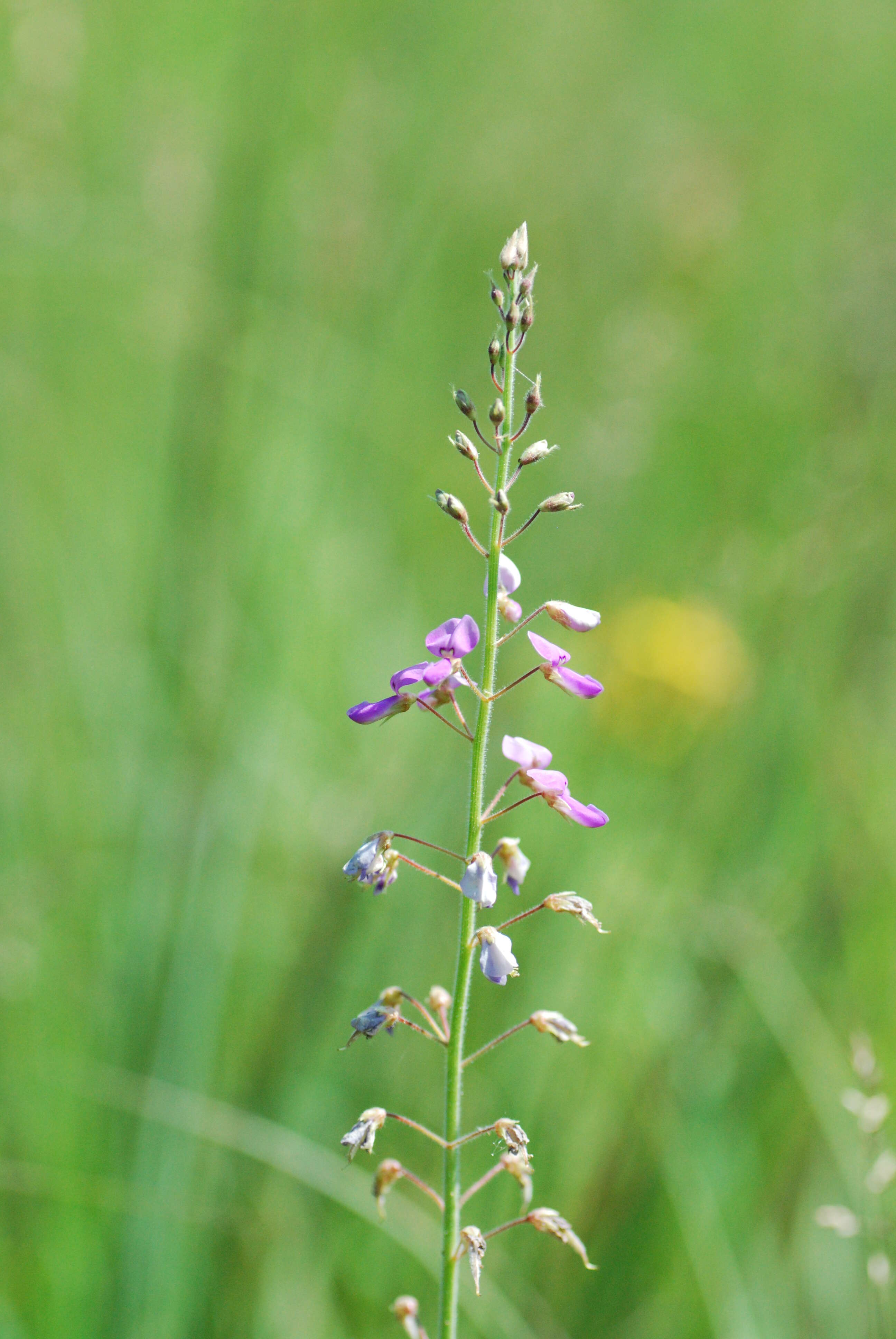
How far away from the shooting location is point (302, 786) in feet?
15.6

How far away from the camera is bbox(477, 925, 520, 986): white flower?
1.41 metres

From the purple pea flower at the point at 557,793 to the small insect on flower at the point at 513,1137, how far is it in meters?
0.43

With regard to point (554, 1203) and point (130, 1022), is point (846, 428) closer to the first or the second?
point (554, 1203)

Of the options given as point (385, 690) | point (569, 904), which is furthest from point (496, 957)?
point (385, 690)

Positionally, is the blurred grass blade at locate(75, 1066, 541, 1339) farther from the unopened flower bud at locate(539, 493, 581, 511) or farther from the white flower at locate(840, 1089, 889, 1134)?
the unopened flower bud at locate(539, 493, 581, 511)

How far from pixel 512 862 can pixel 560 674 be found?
0.29 meters

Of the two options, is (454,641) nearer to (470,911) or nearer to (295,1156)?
(470,911)

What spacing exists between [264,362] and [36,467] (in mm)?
1739

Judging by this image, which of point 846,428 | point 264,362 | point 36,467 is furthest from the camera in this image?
point 36,467

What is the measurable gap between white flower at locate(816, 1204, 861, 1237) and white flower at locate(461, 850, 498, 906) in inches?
40.4

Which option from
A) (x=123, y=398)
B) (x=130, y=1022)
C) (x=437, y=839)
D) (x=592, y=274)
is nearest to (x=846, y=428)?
(x=437, y=839)

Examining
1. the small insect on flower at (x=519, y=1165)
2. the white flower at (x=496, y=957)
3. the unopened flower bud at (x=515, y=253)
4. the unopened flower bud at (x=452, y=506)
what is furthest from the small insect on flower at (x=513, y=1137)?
the unopened flower bud at (x=515, y=253)

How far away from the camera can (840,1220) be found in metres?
2.02

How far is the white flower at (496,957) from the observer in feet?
4.62
